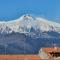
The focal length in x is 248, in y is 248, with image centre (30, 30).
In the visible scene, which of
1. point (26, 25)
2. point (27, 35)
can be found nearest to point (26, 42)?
point (27, 35)

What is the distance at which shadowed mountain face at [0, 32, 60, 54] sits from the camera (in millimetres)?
16023

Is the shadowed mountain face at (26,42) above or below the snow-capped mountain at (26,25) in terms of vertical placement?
below

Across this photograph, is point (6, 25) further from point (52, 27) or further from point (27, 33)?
point (52, 27)

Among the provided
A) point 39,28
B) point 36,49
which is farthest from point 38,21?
point 36,49

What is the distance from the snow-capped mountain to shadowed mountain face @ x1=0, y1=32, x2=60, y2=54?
0.34 meters

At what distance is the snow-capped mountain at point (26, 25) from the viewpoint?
1638 cm

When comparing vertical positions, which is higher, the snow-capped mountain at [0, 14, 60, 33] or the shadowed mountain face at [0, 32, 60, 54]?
the snow-capped mountain at [0, 14, 60, 33]

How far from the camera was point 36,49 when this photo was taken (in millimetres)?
15906

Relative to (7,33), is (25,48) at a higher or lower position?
lower

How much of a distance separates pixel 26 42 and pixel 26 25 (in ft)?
4.43

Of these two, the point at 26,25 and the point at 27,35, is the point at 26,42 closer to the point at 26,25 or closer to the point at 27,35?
the point at 27,35

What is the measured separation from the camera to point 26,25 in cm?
1717

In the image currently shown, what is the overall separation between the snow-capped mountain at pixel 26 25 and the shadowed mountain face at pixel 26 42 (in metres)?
0.34

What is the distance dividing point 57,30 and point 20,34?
252 centimetres
